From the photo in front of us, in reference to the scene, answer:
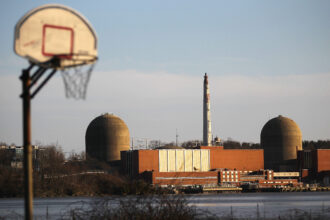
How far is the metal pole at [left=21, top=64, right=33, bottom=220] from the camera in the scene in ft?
37.2

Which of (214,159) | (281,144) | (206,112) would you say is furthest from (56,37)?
(281,144)

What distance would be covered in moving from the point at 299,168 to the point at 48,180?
46.1m

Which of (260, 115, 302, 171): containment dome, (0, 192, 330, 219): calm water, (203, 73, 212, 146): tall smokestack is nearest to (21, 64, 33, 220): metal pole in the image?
(0, 192, 330, 219): calm water

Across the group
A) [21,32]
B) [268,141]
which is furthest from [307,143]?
[21,32]

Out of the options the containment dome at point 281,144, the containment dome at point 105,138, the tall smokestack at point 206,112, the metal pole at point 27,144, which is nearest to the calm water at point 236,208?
the metal pole at point 27,144

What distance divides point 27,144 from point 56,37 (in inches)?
83.7

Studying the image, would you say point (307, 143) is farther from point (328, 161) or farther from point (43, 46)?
point (43, 46)

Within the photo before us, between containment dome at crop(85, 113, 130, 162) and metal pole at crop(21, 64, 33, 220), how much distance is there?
91.3 metres

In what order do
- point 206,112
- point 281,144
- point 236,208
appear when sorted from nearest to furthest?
point 236,208
point 206,112
point 281,144

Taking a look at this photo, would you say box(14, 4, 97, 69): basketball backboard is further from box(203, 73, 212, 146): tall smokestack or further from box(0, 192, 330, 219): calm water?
box(203, 73, 212, 146): tall smokestack

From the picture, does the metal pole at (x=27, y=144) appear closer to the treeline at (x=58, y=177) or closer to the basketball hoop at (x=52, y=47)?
the basketball hoop at (x=52, y=47)

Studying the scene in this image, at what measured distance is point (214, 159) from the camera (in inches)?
3871

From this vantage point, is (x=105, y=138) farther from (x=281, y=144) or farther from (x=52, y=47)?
(x=52, y=47)

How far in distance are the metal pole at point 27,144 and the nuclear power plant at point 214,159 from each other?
3068 inches
